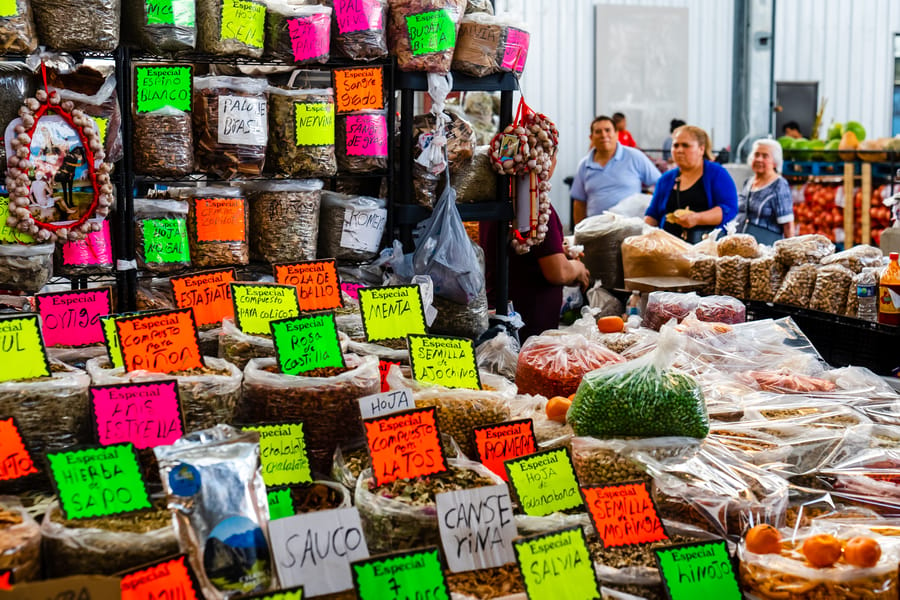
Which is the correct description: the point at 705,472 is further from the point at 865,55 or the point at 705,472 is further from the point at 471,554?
the point at 865,55

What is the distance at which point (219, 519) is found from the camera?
1.26 m

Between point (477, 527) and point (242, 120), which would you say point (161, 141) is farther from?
point (477, 527)

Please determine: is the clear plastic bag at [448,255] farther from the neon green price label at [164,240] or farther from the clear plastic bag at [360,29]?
the neon green price label at [164,240]

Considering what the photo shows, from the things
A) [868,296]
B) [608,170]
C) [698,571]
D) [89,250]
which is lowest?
[698,571]

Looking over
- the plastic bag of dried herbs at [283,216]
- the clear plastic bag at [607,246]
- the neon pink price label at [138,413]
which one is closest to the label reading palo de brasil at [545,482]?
the neon pink price label at [138,413]

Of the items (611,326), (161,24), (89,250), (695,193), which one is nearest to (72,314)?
(89,250)

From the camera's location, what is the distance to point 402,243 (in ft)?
9.15

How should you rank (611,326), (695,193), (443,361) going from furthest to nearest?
(695,193) < (611,326) < (443,361)

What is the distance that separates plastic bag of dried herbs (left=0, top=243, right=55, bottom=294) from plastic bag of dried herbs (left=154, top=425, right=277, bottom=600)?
1.15m

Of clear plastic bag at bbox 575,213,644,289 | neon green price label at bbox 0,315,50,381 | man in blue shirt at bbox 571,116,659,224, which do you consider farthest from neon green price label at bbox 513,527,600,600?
man in blue shirt at bbox 571,116,659,224

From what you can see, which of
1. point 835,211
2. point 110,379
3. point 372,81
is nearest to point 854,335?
point 372,81

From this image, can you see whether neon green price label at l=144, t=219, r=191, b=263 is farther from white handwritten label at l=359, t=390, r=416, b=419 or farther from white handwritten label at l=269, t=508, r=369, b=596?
white handwritten label at l=269, t=508, r=369, b=596

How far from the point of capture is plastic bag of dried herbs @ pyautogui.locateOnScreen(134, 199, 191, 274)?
2453 mm

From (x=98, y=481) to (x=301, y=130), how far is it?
1.41 meters
